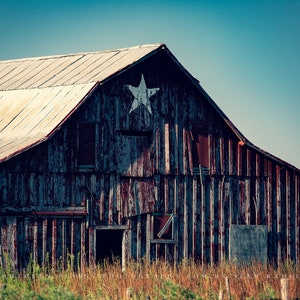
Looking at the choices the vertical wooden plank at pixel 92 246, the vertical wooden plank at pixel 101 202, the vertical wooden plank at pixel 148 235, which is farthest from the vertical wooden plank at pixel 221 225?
the vertical wooden plank at pixel 92 246

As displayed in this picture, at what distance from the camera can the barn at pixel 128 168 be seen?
27328 millimetres

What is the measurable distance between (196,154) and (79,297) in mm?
10328

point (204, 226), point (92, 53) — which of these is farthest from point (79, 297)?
point (92, 53)

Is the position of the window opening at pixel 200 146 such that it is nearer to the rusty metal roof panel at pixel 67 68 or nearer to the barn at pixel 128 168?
the barn at pixel 128 168

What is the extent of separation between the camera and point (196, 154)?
3097 centimetres

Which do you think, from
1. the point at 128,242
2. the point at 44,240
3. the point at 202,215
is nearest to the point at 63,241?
the point at 44,240

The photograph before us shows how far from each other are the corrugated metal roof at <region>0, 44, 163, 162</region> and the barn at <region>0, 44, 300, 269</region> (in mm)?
48

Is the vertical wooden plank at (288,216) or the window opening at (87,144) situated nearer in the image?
the window opening at (87,144)

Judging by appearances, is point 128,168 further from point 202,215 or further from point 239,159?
point 239,159

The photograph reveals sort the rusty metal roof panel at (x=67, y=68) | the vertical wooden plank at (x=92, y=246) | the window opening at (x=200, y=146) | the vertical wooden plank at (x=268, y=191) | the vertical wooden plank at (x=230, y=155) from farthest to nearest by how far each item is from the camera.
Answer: the vertical wooden plank at (x=268, y=191)
the vertical wooden plank at (x=230, y=155)
the window opening at (x=200, y=146)
the rusty metal roof panel at (x=67, y=68)
the vertical wooden plank at (x=92, y=246)

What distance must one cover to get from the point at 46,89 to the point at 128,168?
334cm

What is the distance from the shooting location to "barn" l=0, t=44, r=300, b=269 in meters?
27.3

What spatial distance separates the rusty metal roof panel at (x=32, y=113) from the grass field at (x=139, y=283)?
3.09 meters

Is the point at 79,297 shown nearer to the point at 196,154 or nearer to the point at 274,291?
the point at 274,291
